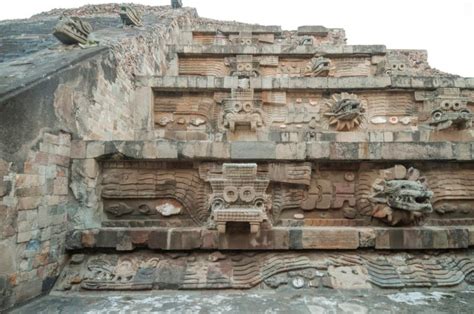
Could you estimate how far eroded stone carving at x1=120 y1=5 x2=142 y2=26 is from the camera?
7258mm

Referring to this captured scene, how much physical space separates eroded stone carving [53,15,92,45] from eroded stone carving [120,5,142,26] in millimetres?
2308

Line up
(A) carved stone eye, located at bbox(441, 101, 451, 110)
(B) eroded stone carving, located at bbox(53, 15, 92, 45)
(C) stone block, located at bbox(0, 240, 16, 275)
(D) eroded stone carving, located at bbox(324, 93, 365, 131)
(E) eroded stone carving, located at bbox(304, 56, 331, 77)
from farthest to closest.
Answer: (E) eroded stone carving, located at bbox(304, 56, 331, 77)
(D) eroded stone carving, located at bbox(324, 93, 365, 131)
(A) carved stone eye, located at bbox(441, 101, 451, 110)
(B) eroded stone carving, located at bbox(53, 15, 92, 45)
(C) stone block, located at bbox(0, 240, 16, 275)

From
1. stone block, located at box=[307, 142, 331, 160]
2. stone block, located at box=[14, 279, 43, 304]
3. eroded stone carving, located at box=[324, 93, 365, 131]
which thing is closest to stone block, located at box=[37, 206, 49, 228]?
stone block, located at box=[14, 279, 43, 304]

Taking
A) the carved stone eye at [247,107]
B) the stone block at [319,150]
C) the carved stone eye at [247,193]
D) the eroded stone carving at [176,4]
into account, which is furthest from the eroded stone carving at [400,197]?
the eroded stone carving at [176,4]

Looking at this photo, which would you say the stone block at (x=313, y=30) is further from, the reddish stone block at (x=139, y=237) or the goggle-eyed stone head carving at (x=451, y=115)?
the reddish stone block at (x=139, y=237)

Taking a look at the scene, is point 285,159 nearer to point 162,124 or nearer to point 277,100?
point 277,100

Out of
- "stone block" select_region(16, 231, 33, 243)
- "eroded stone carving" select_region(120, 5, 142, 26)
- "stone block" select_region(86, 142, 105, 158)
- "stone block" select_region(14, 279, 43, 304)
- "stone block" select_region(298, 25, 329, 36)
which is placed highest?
"stone block" select_region(298, 25, 329, 36)

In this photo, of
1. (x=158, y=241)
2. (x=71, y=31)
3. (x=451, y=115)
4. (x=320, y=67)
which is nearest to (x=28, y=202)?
(x=158, y=241)

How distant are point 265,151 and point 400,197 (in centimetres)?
180

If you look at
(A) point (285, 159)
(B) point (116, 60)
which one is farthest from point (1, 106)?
(A) point (285, 159)

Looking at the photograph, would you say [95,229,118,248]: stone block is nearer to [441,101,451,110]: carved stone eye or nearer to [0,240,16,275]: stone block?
[0,240,16,275]: stone block

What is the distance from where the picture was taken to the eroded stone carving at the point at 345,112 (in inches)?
244

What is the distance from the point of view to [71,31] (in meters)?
4.96

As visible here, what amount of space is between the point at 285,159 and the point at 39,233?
3196 mm
